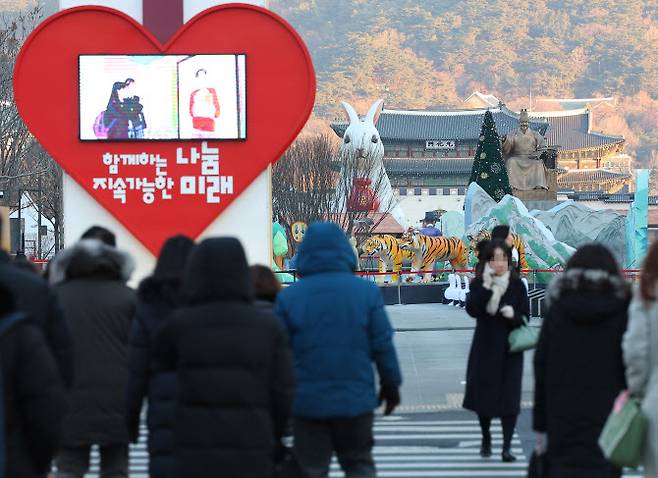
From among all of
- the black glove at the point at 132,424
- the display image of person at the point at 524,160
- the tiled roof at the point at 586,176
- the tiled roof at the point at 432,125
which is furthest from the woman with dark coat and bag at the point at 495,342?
the tiled roof at the point at 586,176

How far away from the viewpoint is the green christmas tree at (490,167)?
4803 centimetres

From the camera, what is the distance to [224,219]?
1453 centimetres

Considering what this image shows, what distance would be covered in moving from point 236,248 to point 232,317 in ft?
0.94

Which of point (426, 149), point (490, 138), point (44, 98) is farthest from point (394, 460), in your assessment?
point (426, 149)

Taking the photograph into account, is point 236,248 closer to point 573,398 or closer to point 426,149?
point 573,398

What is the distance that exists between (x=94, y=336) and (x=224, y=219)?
6.24m

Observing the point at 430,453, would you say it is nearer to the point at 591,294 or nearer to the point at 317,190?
the point at 591,294

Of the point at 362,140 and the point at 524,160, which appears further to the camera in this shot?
the point at 362,140

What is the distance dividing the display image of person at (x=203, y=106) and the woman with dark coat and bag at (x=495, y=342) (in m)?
3.90

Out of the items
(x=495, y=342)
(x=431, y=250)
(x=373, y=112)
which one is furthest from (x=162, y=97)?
(x=373, y=112)

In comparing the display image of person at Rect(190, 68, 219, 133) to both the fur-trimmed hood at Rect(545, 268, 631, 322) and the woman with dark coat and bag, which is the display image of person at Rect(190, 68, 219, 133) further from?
the fur-trimmed hood at Rect(545, 268, 631, 322)

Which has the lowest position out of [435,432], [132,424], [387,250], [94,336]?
[387,250]

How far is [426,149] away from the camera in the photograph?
338ft

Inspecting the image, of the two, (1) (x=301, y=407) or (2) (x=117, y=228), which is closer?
(1) (x=301, y=407)
